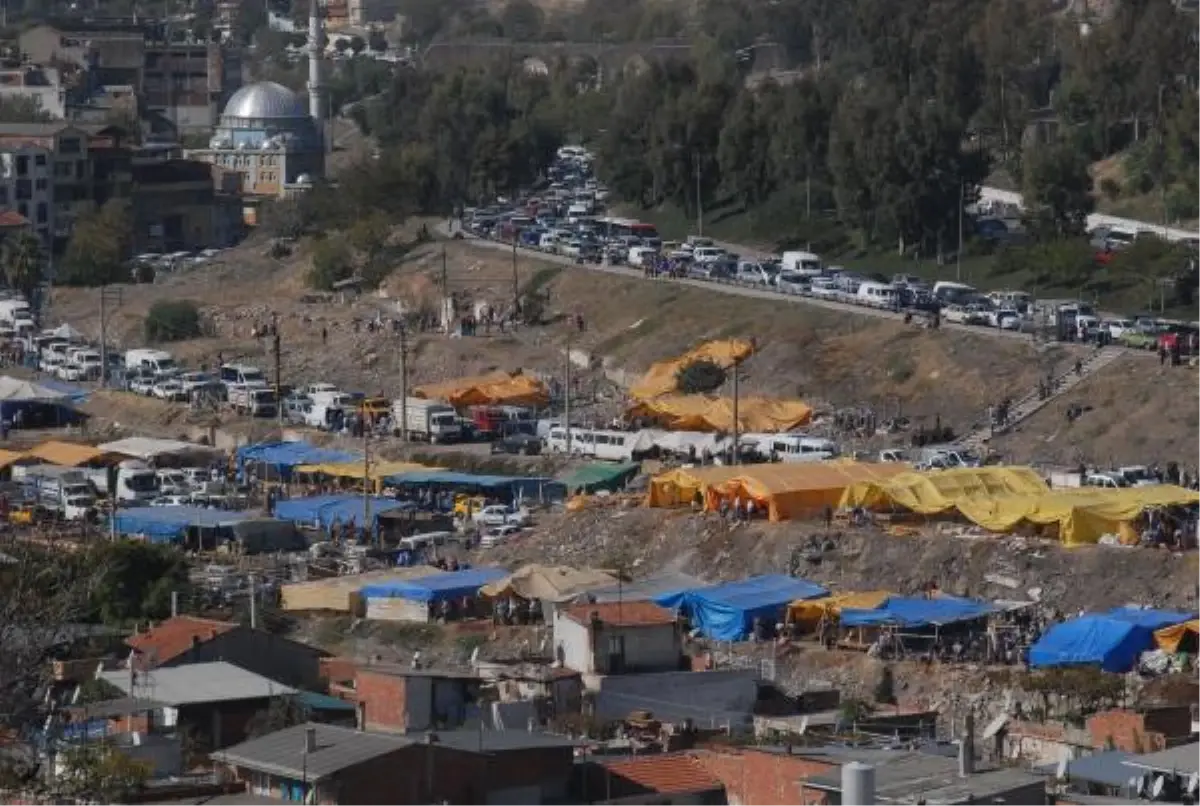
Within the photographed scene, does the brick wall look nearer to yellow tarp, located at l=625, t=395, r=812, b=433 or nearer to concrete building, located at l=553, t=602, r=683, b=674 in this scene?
concrete building, located at l=553, t=602, r=683, b=674

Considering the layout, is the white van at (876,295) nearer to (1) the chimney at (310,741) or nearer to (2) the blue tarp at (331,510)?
(2) the blue tarp at (331,510)

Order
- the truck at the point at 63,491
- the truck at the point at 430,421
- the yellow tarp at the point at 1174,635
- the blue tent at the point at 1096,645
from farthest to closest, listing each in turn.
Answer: the truck at the point at 430,421, the truck at the point at 63,491, the yellow tarp at the point at 1174,635, the blue tent at the point at 1096,645

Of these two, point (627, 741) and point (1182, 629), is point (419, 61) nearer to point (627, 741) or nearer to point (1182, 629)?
point (1182, 629)

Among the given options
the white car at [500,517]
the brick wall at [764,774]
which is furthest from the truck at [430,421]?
the brick wall at [764,774]

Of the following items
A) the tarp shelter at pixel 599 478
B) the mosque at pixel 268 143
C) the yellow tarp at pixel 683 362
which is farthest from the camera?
the mosque at pixel 268 143

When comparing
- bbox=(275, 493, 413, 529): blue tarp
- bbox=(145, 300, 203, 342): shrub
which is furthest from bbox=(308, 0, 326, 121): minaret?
bbox=(275, 493, 413, 529): blue tarp

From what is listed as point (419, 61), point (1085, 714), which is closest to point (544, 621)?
point (1085, 714)

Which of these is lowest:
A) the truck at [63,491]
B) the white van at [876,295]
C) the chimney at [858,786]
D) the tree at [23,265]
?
the tree at [23,265]
